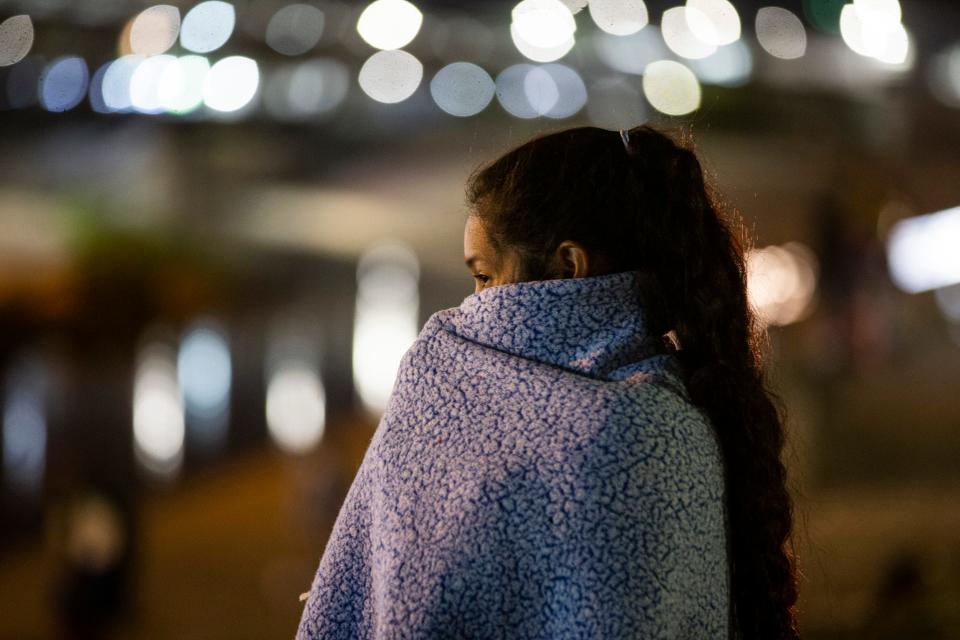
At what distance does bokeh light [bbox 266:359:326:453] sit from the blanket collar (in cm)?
1176

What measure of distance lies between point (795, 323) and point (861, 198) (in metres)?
2.23

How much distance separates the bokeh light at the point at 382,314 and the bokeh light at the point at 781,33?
29.4ft

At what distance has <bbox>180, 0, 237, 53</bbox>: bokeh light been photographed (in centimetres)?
714

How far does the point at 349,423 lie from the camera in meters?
14.5

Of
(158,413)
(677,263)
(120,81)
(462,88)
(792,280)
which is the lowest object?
(158,413)

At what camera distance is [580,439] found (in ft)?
4.08

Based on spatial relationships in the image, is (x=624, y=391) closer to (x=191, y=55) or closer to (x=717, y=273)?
(x=717, y=273)

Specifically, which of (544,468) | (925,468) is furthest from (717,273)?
(925,468)

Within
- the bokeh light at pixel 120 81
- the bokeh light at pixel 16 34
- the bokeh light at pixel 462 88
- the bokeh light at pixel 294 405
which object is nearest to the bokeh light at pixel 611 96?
the bokeh light at pixel 462 88

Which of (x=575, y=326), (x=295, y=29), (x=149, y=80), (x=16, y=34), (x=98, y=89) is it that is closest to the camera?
(x=575, y=326)

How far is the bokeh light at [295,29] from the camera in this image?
25.0ft

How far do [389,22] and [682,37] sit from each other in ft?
7.14

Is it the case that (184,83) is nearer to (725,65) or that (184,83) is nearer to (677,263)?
(725,65)

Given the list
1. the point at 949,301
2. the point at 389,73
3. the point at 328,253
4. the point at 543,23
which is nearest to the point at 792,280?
the point at 949,301
